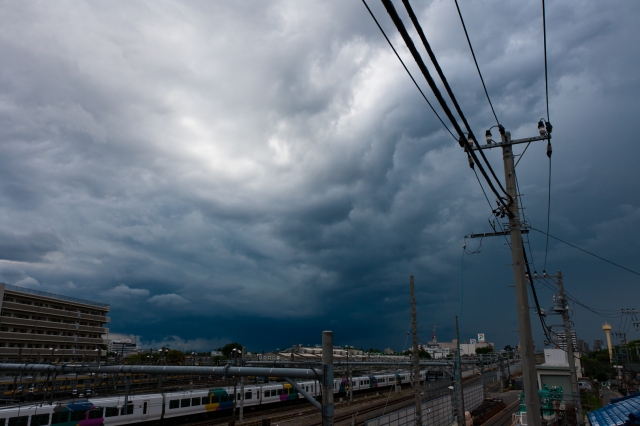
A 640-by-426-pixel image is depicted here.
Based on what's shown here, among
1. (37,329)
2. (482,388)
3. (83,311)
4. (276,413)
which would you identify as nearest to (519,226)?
(276,413)

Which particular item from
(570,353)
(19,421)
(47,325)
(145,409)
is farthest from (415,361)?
(47,325)

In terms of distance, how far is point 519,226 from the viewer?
13.3 meters

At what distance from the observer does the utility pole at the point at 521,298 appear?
1208 cm

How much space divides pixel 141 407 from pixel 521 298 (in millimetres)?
25843

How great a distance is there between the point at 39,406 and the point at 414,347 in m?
Result: 20.9

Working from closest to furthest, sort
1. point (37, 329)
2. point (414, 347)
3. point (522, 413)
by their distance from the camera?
point (414, 347), point (522, 413), point (37, 329)

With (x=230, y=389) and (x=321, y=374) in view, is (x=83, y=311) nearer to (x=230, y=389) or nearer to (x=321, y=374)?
(x=230, y=389)

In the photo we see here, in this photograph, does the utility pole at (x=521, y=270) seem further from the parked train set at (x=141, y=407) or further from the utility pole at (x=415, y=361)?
the parked train set at (x=141, y=407)

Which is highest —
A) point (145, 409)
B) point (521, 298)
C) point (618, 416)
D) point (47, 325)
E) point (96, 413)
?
point (521, 298)

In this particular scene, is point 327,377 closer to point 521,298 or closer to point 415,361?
point 521,298

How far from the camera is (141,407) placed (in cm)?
2708

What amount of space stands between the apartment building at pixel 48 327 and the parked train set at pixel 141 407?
38.5 metres

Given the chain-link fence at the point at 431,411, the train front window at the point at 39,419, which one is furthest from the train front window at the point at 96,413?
the chain-link fence at the point at 431,411

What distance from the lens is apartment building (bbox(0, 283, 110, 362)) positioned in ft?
197
